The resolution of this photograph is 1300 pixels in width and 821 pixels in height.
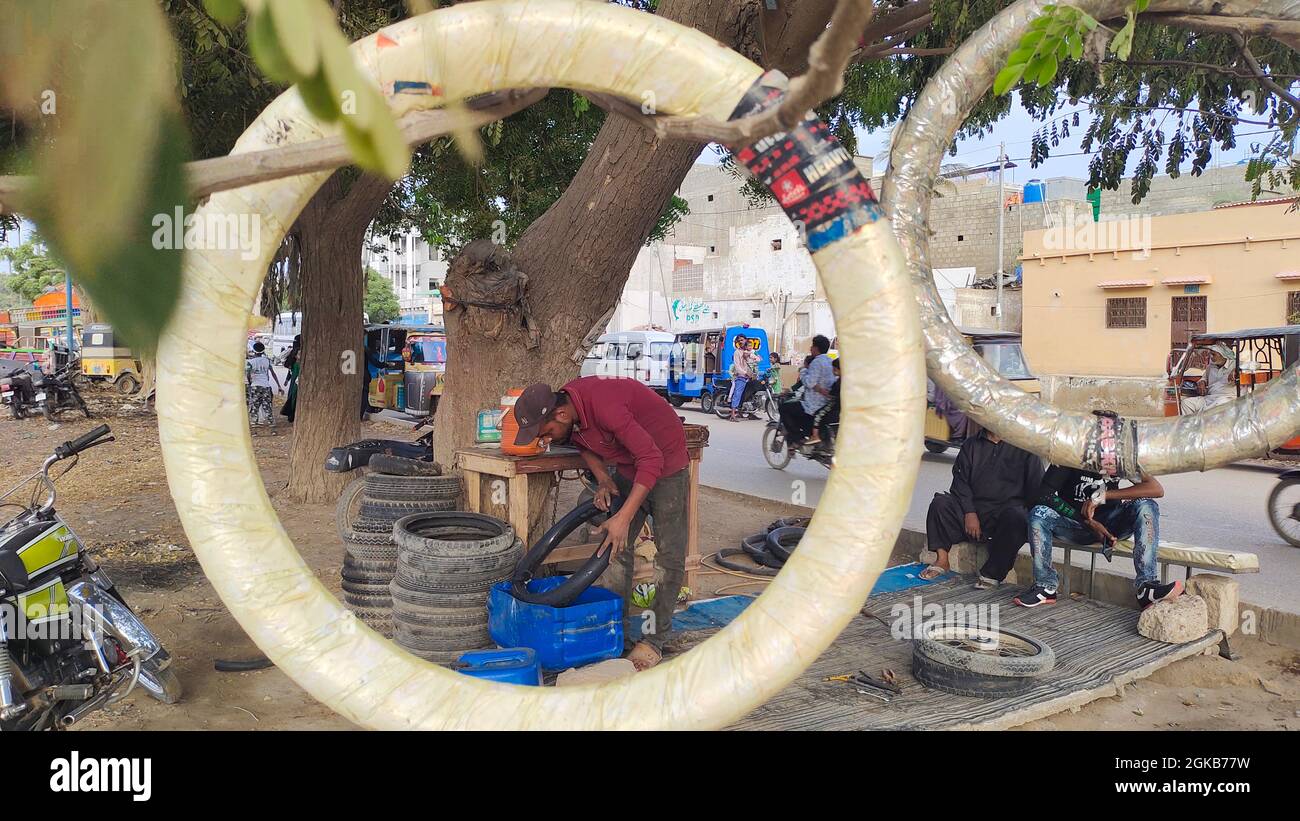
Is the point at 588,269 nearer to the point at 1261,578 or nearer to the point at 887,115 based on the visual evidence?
the point at 887,115

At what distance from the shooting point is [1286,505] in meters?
8.51

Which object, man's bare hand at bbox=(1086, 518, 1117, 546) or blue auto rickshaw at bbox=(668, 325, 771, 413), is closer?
man's bare hand at bbox=(1086, 518, 1117, 546)

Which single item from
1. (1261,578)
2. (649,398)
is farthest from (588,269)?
(1261,578)

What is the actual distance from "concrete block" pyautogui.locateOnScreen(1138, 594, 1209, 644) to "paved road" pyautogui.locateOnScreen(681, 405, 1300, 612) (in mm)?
1519

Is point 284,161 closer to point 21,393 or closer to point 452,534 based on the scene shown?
point 452,534

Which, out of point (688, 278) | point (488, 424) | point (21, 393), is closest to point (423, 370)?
point (21, 393)

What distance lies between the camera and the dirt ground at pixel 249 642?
4.49 metres

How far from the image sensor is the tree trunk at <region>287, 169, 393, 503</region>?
9.63 metres

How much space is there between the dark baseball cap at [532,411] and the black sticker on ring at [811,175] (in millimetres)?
2409

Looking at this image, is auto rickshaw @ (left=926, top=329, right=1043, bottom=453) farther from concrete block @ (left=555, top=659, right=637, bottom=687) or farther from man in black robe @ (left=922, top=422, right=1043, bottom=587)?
concrete block @ (left=555, top=659, right=637, bottom=687)

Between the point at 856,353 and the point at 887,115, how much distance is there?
7174 millimetres

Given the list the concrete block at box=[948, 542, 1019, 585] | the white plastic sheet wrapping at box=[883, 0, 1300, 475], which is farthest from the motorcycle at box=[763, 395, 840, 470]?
the white plastic sheet wrapping at box=[883, 0, 1300, 475]

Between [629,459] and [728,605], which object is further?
[728,605]

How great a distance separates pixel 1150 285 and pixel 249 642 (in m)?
23.8
